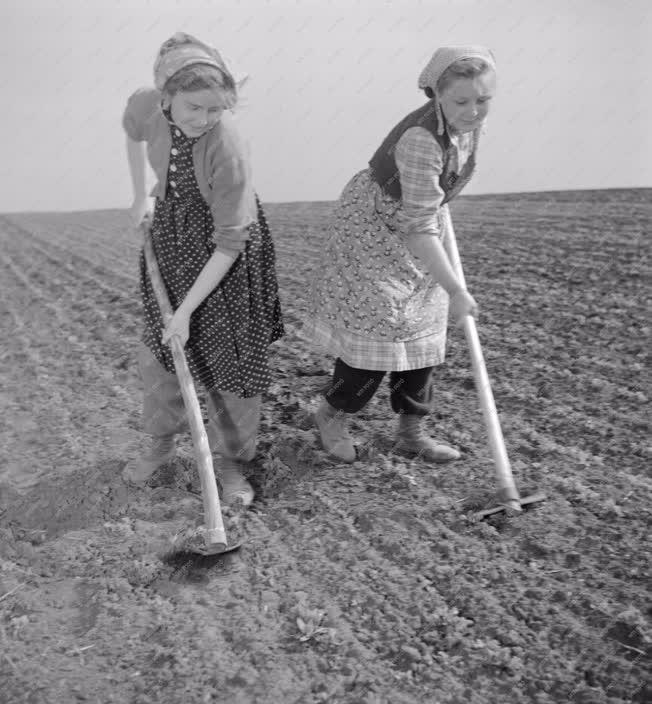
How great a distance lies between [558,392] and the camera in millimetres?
3227

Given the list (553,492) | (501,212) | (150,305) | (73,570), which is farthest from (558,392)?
(501,212)

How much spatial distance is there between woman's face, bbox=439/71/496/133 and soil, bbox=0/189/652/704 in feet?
3.74

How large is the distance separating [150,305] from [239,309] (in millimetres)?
294

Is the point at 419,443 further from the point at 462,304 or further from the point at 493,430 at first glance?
the point at 462,304

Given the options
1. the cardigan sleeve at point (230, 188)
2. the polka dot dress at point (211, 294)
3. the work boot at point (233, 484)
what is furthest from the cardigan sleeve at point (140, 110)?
the work boot at point (233, 484)

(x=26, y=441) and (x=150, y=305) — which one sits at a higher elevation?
(x=150, y=305)

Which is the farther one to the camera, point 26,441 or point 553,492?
point 26,441

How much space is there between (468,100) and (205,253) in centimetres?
82

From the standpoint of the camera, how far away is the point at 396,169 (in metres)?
2.12

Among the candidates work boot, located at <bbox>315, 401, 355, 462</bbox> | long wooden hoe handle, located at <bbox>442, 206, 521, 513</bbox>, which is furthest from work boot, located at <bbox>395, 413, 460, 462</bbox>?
long wooden hoe handle, located at <bbox>442, 206, 521, 513</bbox>

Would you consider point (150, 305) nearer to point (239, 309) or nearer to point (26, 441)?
point (239, 309)

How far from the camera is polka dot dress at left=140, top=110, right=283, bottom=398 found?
205 cm

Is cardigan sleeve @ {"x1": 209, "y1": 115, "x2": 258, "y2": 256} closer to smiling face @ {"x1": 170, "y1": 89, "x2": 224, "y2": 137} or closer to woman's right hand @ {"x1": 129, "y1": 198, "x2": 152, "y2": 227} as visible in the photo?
smiling face @ {"x1": 170, "y1": 89, "x2": 224, "y2": 137}

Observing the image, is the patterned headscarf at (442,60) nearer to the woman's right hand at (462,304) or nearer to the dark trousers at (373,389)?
the woman's right hand at (462,304)
